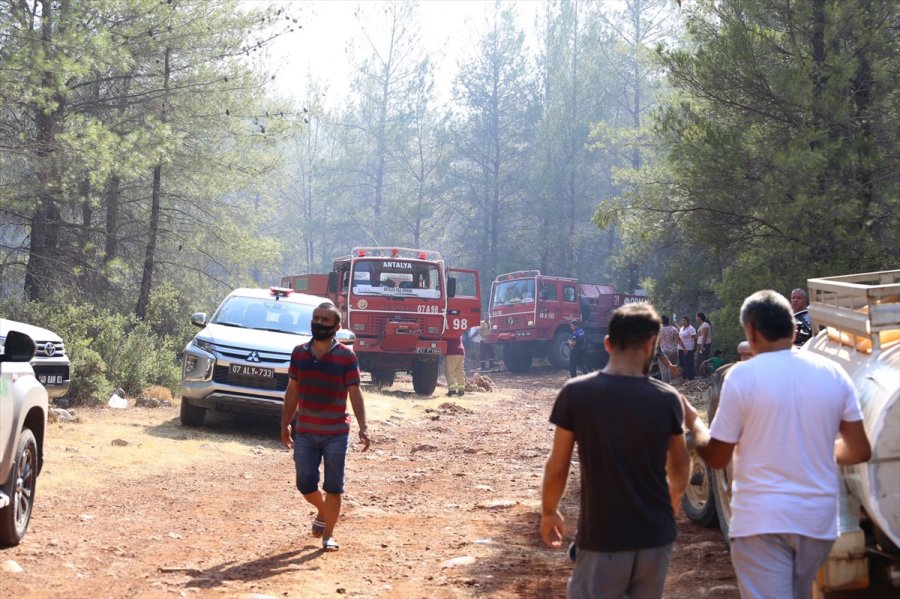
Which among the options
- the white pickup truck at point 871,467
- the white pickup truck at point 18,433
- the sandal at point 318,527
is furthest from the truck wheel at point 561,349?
the white pickup truck at point 871,467

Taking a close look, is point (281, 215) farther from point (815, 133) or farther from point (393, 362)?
point (815, 133)

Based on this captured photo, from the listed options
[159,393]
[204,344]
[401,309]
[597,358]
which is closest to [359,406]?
[204,344]

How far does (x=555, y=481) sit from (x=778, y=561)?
83cm

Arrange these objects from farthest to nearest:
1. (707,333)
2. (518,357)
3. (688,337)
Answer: (518,357) → (688,337) → (707,333)

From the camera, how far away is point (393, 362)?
2189 centimetres

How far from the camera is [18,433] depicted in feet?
21.6

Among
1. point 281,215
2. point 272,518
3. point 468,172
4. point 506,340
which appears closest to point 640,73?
point 468,172

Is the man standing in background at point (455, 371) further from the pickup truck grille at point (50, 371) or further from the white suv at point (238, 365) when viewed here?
the pickup truck grille at point (50, 371)

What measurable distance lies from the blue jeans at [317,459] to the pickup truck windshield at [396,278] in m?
14.7

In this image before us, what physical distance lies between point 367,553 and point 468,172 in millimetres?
47014


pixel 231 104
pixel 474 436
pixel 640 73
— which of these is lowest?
pixel 474 436

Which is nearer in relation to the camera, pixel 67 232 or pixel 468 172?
pixel 67 232

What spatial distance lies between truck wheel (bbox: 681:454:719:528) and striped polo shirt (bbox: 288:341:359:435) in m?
2.41

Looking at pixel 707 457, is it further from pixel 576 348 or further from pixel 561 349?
pixel 561 349
